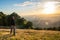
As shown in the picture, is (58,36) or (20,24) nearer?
(58,36)

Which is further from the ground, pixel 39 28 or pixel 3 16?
pixel 3 16

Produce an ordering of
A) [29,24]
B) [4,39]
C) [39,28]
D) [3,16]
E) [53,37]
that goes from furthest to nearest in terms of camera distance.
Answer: [3,16] < [29,24] < [39,28] < [53,37] < [4,39]

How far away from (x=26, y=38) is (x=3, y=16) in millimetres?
14289

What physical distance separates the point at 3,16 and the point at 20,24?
3722mm

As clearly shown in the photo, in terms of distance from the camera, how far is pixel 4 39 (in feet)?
52.6

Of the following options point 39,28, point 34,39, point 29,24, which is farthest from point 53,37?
point 29,24

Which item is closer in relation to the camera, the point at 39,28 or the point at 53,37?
the point at 53,37

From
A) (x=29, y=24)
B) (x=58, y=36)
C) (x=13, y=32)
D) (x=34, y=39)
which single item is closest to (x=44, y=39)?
(x=34, y=39)

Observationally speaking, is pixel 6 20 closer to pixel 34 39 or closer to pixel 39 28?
pixel 39 28

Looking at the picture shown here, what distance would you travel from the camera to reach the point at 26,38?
55.1 feet

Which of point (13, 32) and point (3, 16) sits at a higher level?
point (3, 16)

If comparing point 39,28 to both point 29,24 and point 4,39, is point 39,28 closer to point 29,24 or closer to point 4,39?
point 29,24

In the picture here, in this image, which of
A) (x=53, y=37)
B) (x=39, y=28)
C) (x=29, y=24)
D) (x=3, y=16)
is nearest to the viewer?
(x=53, y=37)

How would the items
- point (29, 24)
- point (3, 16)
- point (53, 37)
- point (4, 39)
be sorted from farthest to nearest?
1. point (3, 16)
2. point (29, 24)
3. point (53, 37)
4. point (4, 39)
